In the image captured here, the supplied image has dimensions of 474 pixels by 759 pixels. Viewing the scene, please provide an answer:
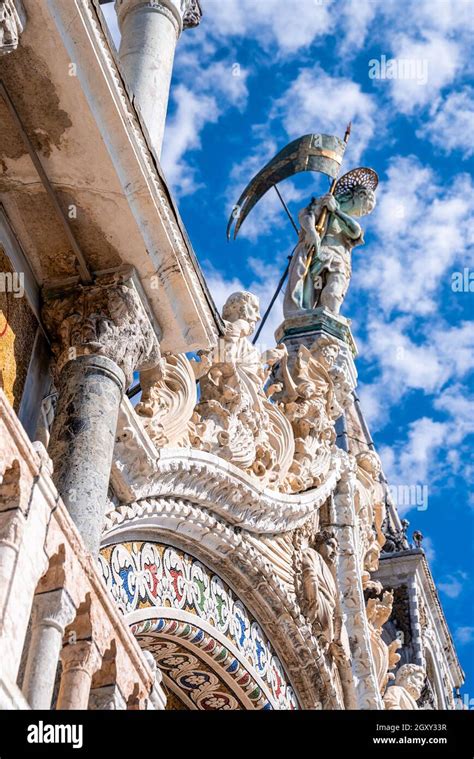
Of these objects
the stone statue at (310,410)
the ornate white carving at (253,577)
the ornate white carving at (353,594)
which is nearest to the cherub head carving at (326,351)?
the stone statue at (310,410)

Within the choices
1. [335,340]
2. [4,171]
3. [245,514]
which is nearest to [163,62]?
[4,171]

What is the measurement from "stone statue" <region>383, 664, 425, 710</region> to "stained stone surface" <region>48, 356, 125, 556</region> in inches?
216

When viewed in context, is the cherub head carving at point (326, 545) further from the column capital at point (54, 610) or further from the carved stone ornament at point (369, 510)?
the column capital at point (54, 610)

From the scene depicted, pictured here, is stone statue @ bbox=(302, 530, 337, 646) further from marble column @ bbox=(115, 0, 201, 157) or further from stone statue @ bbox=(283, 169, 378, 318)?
marble column @ bbox=(115, 0, 201, 157)

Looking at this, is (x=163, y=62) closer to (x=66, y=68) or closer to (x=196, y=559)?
(x=66, y=68)

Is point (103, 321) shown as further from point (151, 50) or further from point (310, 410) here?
point (310, 410)

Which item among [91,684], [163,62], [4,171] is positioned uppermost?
[163,62]

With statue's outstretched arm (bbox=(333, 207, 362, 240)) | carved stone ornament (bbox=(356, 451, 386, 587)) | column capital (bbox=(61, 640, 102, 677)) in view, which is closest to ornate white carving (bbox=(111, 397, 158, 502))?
column capital (bbox=(61, 640, 102, 677))

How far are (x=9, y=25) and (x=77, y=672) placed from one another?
2.72 metres

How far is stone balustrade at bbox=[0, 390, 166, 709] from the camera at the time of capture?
155 inches

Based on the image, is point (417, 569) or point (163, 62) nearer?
point (163, 62)

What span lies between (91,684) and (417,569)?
11.1 metres

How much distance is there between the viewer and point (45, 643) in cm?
411
